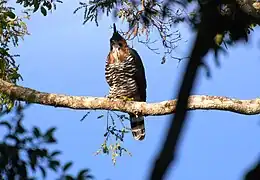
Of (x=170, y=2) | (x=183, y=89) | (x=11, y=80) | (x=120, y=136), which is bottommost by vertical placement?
(x=120, y=136)

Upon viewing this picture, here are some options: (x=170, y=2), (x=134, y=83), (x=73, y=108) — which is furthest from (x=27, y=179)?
(x=134, y=83)

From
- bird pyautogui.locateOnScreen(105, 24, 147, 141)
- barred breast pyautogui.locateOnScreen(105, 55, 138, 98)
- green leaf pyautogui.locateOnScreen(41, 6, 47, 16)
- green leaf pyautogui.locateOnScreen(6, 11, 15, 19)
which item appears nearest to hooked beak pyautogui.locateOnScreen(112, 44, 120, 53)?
bird pyautogui.locateOnScreen(105, 24, 147, 141)

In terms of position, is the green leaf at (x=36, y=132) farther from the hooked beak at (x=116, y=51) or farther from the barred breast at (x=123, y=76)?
the hooked beak at (x=116, y=51)

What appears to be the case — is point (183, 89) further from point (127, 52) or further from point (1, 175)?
point (127, 52)

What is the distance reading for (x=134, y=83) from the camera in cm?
611

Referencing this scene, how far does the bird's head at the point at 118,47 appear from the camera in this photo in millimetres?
6199

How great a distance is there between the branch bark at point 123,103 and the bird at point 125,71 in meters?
1.07

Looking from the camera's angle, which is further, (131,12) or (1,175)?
(131,12)

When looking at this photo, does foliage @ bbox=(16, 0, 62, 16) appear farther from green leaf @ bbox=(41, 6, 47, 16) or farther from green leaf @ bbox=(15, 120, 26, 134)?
green leaf @ bbox=(15, 120, 26, 134)

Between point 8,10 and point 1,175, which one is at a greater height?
point 8,10

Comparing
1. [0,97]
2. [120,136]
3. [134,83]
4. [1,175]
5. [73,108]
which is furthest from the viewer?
[134,83]

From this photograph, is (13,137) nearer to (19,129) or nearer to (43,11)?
(19,129)

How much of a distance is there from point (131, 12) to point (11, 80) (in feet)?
3.85

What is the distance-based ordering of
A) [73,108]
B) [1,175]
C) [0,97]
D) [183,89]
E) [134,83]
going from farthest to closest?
[134,83]
[0,97]
[73,108]
[1,175]
[183,89]
